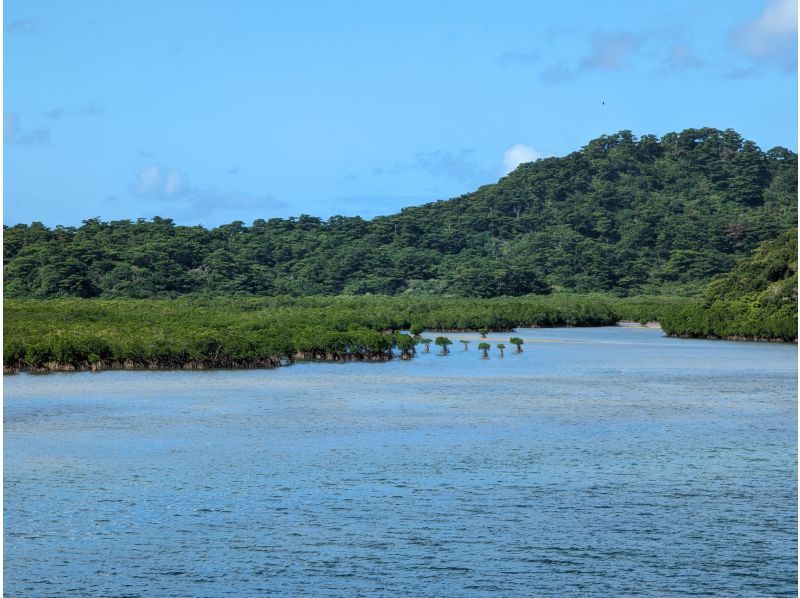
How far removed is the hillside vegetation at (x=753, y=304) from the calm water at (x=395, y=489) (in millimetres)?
31192

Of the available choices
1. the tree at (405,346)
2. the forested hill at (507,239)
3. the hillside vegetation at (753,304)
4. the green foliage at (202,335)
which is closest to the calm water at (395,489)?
the green foliage at (202,335)

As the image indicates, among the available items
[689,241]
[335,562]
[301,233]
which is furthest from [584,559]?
[301,233]

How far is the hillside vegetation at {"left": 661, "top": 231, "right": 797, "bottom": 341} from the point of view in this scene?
236 feet

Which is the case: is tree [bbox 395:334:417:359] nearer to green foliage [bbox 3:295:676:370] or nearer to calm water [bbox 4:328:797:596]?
green foliage [bbox 3:295:676:370]

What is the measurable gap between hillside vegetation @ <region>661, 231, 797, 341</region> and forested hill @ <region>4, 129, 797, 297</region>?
38.9 m

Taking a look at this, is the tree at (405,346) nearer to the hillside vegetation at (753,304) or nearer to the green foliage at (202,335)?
the green foliage at (202,335)

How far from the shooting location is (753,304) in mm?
75938

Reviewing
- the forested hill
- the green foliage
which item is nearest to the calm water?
the green foliage

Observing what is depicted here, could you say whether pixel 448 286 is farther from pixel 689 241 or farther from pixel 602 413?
pixel 602 413

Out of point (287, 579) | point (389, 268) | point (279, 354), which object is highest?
point (389, 268)

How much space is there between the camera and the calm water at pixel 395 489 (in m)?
17.3

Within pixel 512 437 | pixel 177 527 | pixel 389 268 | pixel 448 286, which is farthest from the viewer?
pixel 389 268

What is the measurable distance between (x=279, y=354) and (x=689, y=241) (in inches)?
3919

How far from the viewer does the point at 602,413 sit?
115ft
